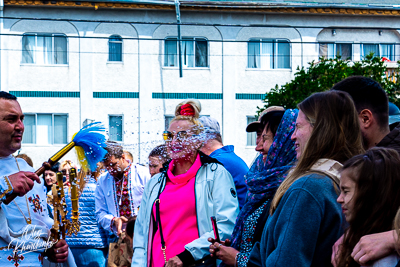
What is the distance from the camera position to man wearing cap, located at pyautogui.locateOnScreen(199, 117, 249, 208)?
4.32 meters

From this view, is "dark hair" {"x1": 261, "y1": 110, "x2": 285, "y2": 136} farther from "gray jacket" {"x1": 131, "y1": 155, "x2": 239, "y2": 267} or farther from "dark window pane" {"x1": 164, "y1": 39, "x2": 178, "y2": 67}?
"dark window pane" {"x1": 164, "y1": 39, "x2": 178, "y2": 67}

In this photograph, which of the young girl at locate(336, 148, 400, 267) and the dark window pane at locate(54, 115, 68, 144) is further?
the dark window pane at locate(54, 115, 68, 144)

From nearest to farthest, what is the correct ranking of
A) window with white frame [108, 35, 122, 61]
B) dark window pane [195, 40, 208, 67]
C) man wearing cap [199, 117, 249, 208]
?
man wearing cap [199, 117, 249, 208]
window with white frame [108, 35, 122, 61]
dark window pane [195, 40, 208, 67]

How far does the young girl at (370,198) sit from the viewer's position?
214 cm

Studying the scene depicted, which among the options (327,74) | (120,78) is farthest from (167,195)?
(120,78)

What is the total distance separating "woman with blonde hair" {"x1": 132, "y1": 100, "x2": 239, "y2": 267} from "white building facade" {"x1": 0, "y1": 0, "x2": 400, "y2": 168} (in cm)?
1546

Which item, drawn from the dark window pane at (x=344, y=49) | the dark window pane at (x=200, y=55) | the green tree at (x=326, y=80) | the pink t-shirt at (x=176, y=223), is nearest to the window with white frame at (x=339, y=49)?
the dark window pane at (x=344, y=49)

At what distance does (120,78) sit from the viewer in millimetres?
20250

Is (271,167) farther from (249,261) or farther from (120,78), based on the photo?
(120,78)

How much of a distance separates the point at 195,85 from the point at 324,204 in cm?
1847

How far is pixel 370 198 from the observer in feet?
7.09

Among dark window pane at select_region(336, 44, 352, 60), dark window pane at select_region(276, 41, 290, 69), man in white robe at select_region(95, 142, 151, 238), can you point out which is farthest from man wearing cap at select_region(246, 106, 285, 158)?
Answer: dark window pane at select_region(336, 44, 352, 60)

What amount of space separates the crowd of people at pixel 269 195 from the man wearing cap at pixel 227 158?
1cm
